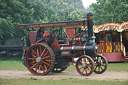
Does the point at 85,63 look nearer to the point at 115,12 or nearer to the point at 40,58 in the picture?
the point at 40,58

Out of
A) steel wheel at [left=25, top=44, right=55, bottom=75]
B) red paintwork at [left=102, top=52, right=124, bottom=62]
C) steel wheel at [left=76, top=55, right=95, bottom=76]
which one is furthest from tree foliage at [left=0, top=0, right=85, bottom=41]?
steel wheel at [left=76, top=55, right=95, bottom=76]

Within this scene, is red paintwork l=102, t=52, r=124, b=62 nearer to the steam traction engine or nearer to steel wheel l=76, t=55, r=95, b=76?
the steam traction engine

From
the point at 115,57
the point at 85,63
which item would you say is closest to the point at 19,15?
the point at 115,57

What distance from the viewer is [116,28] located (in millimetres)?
21609

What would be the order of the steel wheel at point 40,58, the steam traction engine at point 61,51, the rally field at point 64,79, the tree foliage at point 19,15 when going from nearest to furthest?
the rally field at point 64,79 → the steam traction engine at point 61,51 → the steel wheel at point 40,58 → the tree foliage at point 19,15

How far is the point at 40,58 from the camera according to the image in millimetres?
13117

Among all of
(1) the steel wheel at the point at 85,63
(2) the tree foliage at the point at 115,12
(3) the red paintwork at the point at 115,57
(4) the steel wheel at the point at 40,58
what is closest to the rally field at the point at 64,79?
(1) the steel wheel at the point at 85,63

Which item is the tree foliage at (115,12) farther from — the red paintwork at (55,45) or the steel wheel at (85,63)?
the steel wheel at (85,63)

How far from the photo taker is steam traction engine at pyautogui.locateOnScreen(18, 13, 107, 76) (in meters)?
12.7

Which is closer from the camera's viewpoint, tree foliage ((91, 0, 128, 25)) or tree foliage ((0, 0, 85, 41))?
tree foliage ((0, 0, 85, 41))

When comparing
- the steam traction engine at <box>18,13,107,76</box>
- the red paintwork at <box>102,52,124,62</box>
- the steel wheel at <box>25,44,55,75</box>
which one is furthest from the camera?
the red paintwork at <box>102,52,124,62</box>

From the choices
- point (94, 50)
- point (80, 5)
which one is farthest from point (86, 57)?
point (80, 5)

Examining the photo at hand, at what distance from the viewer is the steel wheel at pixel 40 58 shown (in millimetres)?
12859

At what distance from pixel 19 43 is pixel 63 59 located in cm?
1896
